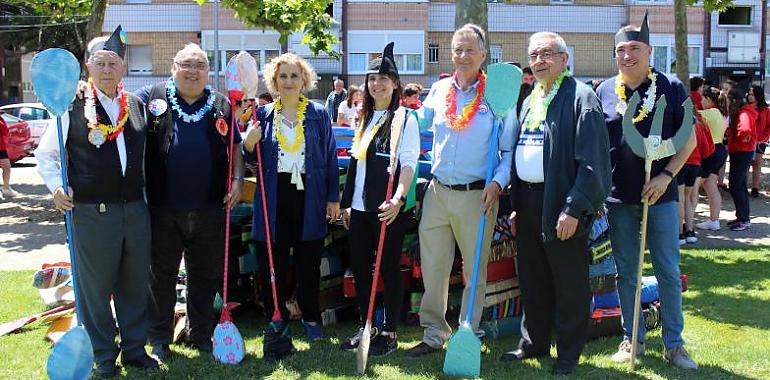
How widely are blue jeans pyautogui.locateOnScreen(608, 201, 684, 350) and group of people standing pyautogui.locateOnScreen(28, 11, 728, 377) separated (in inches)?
0.5

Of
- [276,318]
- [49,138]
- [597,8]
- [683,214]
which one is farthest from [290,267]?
[597,8]

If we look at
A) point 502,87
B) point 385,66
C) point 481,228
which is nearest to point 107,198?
point 385,66

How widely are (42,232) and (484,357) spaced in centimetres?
722

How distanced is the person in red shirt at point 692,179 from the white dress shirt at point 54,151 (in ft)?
18.8

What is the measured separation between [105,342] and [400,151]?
2.11 meters

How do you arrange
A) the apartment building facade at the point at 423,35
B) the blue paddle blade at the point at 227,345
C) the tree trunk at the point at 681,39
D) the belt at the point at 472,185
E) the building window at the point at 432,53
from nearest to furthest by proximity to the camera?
the belt at the point at 472,185 < the blue paddle blade at the point at 227,345 < the tree trunk at the point at 681,39 < the apartment building facade at the point at 423,35 < the building window at the point at 432,53

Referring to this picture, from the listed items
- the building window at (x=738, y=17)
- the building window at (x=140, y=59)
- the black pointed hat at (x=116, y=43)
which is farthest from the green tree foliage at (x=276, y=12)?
the building window at (x=738, y=17)

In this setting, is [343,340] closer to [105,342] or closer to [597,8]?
[105,342]

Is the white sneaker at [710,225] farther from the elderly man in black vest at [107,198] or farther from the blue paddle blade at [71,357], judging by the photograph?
the blue paddle blade at [71,357]

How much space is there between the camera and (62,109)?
4.12 metres

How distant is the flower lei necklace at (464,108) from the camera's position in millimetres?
4484

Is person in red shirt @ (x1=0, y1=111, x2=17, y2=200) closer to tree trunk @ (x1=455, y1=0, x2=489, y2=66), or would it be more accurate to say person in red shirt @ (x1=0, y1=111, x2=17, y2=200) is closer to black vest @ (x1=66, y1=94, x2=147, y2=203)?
tree trunk @ (x1=455, y1=0, x2=489, y2=66)

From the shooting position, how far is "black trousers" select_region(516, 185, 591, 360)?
4234 mm

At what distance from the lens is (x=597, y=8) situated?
24.9 meters
